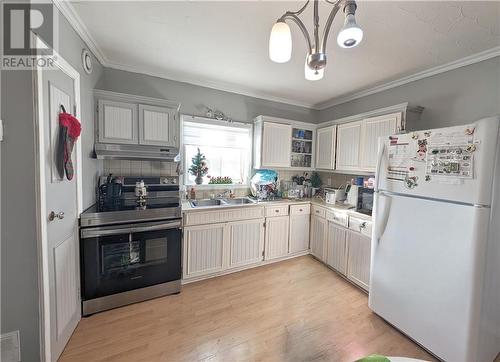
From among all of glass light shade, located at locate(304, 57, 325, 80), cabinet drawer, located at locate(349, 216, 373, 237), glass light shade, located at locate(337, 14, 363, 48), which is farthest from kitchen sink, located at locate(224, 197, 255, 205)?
glass light shade, located at locate(337, 14, 363, 48)

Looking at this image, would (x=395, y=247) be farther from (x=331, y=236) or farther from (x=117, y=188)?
(x=117, y=188)

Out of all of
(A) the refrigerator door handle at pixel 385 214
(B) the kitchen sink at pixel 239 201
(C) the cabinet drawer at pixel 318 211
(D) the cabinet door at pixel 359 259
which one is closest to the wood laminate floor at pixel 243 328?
(D) the cabinet door at pixel 359 259

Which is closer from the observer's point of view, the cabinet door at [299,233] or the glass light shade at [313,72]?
the glass light shade at [313,72]

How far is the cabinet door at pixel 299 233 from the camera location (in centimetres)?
317

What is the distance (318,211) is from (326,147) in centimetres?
105

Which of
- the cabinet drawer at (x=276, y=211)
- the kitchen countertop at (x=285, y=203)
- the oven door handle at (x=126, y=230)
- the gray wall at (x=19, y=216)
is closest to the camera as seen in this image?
the gray wall at (x=19, y=216)

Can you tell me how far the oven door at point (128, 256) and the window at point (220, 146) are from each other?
984 millimetres

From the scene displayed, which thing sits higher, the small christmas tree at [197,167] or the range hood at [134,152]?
the range hood at [134,152]

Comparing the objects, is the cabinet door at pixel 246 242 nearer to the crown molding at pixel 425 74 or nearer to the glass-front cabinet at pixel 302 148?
the glass-front cabinet at pixel 302 148

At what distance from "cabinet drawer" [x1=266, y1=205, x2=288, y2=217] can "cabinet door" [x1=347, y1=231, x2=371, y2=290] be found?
0.88m

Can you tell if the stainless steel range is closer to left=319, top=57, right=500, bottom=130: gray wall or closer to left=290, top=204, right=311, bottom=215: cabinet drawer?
left=290, top=204, right=311, bottom=215: cabinet drawer

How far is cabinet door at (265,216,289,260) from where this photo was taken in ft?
9.82

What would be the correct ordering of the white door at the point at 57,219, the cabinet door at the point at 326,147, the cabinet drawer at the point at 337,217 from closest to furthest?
the white door at the point at 57,219 → the cabinet drawer at the point at 337,217 → the cabinet door at the point at 326,147

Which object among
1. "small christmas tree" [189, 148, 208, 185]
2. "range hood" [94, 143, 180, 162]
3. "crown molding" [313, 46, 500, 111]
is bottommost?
"small christmas tree" [189, 148, 208, 185]
